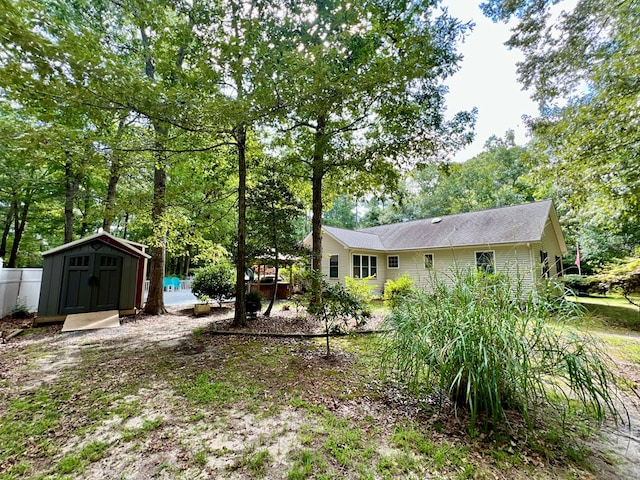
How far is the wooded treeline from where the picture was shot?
164 inches

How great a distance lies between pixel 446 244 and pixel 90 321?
44.5ft

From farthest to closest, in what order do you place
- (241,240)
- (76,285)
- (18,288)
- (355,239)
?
1. (355,239)
2. (18,288)
3. (76,285)
4. (241,240)

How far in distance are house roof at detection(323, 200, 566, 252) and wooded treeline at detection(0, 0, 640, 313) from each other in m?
2.51

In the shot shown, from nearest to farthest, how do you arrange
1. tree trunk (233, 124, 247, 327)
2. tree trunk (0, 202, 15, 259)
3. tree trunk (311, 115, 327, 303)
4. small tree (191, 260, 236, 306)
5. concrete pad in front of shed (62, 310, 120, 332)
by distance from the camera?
concrete pad in front of shed (62, 310, 120, 332) → tree trunk (233, 124, 247, 327) → tree trunk (311, 115, 327, 303) → small tree (191, 260, 236, 306) → tree trunk (0, 202, 15, 259)

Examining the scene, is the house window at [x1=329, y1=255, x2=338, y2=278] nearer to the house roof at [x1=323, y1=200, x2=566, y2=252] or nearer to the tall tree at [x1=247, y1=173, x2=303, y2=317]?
the house roof at [x1=323, y1=200, x2=566, y2=252]

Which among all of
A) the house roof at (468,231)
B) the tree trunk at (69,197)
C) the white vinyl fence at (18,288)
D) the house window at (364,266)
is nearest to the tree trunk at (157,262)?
the white vinyl fence at (18,288)

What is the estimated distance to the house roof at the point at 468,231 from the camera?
37.5 feet

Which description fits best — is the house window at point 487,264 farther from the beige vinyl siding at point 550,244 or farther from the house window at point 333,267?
the house window at point 333,267

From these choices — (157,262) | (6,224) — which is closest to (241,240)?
(157,262)

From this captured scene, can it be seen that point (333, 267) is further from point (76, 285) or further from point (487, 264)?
point (487, 264)

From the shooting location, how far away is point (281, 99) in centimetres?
455

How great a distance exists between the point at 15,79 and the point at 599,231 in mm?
22319

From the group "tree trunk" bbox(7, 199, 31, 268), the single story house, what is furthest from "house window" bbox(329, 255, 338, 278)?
"tree trunk" bbox(7, 199, 31, 268)


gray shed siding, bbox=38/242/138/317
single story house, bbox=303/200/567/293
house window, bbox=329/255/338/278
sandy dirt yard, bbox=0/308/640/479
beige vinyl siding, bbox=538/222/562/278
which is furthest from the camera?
house window, bbox=329/255/338/278
